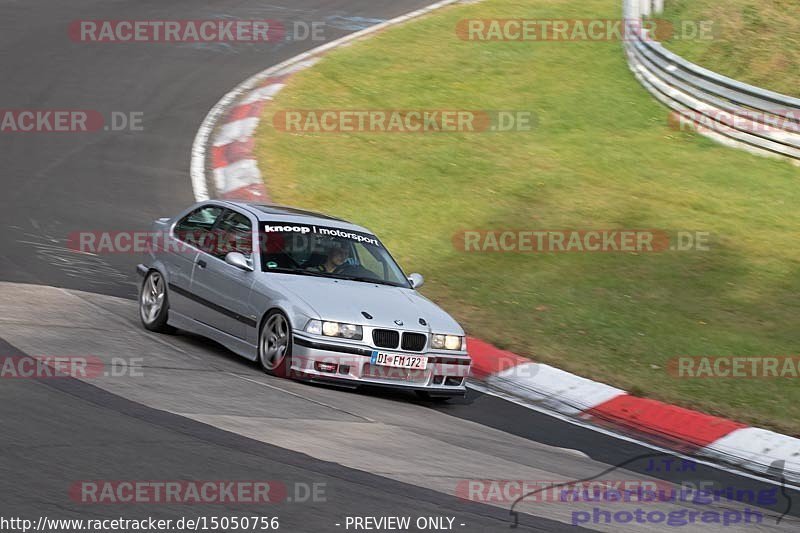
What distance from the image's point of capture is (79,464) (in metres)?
6.34

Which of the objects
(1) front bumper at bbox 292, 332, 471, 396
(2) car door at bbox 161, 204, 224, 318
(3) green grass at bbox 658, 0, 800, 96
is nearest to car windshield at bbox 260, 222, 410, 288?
(2) car door at bbox 161, 204, 224, 318

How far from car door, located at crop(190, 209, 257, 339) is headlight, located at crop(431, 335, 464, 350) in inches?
59.1

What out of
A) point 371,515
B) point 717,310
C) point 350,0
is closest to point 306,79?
point 350,0

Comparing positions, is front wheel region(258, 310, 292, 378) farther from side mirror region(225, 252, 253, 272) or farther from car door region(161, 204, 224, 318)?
car door region(161, 204, 224, 318)

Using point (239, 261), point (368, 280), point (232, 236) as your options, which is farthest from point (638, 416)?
point (232, 236)

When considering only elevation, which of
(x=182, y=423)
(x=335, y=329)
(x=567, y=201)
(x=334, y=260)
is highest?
(x=567, y=201)

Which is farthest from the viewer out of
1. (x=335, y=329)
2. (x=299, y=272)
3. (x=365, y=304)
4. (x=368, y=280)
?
(x=368, y=280)

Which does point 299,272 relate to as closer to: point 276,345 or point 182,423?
point 276,345

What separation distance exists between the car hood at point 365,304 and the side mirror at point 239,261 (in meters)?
0.33

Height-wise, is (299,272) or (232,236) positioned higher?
(232,236)

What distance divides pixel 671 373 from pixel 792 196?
20.2 feet

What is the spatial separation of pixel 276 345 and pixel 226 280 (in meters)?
0.97

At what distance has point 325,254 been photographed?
1052cm

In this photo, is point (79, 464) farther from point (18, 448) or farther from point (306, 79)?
point (306, 79)
